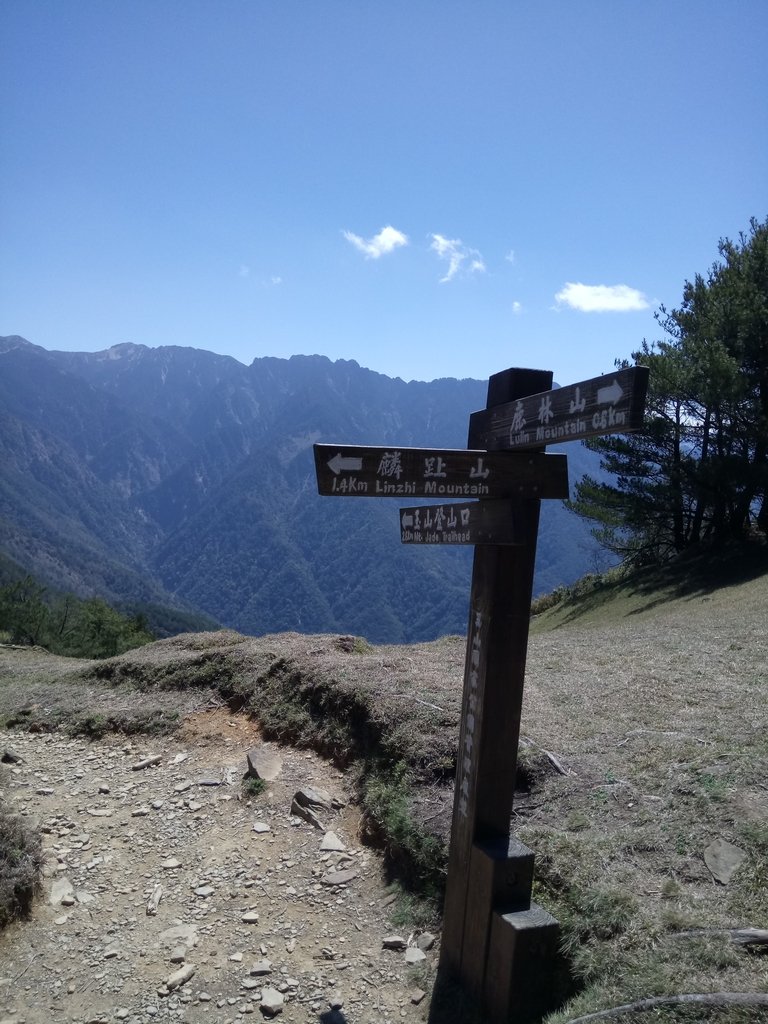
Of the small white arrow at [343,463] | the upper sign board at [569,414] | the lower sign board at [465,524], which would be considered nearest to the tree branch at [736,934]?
the lower sign board at [465,524]

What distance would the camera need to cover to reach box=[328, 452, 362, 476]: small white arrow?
3.69 m

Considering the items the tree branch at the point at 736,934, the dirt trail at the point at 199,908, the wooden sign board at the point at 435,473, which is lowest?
the dirt trail at the point at 199,908

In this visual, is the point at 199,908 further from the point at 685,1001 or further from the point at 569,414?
the point at 569,414

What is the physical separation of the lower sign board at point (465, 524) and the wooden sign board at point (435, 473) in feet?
0.34

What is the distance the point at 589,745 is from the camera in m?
6.16

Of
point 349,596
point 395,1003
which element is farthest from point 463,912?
point 349,596

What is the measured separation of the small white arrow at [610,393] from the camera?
10.7ft

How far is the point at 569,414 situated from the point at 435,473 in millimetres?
703

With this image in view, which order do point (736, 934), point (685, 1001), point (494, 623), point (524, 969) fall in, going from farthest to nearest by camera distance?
point (494, 623) → point (524, 969) → point (736, 934) → point (685, 1001)

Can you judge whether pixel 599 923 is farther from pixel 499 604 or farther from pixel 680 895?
pixel 499 604

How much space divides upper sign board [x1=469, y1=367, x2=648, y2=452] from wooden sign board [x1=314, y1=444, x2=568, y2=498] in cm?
15

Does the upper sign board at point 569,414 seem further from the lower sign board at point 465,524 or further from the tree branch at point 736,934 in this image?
the tree branch at point 736,934

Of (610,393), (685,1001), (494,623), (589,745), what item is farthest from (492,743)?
(589,745)

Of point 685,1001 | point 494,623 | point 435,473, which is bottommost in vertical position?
point 685,1001
